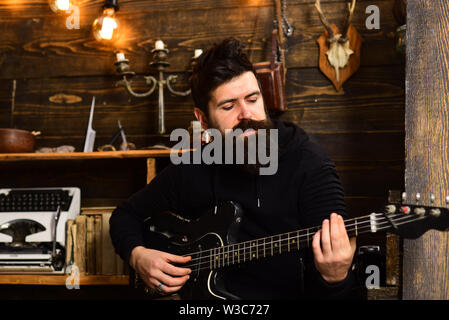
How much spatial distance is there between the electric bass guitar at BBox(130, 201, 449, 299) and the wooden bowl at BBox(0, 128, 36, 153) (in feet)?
2.93

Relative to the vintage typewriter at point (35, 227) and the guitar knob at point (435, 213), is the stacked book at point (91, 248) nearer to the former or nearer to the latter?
the vintage typewriter at point (35, 227)

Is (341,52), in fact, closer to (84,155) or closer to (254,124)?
(254,124)

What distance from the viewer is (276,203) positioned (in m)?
1.47

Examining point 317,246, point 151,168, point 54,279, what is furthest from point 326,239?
point 54,279

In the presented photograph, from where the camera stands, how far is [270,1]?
7.29ft

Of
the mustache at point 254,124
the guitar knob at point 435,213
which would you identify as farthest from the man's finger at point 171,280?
the guitar knob at point 435,213

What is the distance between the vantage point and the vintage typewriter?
1944 millimetres

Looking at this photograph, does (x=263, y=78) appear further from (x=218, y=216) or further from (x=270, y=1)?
(x=218, y=216)

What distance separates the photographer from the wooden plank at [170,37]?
2135mm

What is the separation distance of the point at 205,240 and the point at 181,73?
1.17 meters

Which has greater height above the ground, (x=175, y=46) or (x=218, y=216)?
(x=175, y=46)

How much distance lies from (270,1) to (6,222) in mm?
1751

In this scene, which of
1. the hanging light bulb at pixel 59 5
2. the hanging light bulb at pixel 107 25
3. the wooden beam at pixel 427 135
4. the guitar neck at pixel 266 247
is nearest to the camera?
the guitar neck at pixel 266 247
